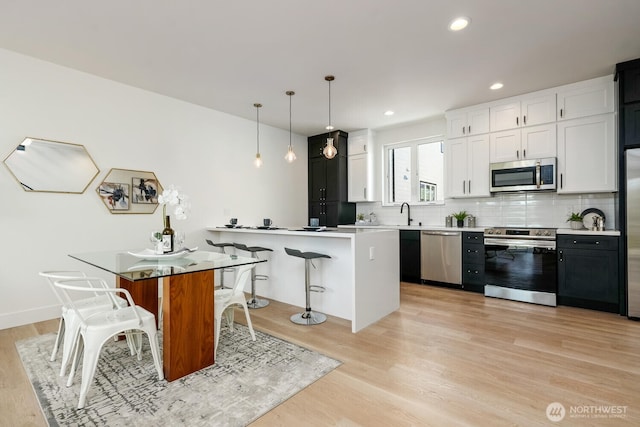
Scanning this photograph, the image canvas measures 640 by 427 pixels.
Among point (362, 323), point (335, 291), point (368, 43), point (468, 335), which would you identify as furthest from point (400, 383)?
point (368, 43)

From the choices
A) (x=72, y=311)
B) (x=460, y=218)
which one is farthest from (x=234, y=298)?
(x=460, y=218)

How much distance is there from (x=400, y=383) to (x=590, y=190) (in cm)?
364

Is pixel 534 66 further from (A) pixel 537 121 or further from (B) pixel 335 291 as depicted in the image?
(B) pixel 335 291

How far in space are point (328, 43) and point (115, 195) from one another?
124 inches

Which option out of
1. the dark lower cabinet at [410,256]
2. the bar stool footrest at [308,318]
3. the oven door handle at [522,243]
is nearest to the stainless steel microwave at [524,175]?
the oven door handle at [522,243]

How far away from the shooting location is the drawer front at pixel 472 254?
451cm

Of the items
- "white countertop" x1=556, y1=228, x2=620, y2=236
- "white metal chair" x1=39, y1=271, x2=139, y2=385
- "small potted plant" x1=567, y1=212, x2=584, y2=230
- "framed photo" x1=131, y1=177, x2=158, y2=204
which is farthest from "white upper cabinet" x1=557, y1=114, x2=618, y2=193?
"framed photo" x1=131, y1=177, x2=158, y2=204

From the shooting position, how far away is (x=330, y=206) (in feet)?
21.0

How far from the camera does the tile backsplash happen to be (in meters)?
4.10

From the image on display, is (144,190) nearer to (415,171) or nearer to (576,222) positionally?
(415,171)

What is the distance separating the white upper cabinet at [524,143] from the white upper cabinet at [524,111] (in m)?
0.08

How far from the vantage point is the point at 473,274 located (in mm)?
4582

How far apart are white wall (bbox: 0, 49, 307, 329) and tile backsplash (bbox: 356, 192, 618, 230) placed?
3.35m

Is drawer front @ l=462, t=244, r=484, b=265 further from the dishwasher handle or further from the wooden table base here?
the wooden table base
